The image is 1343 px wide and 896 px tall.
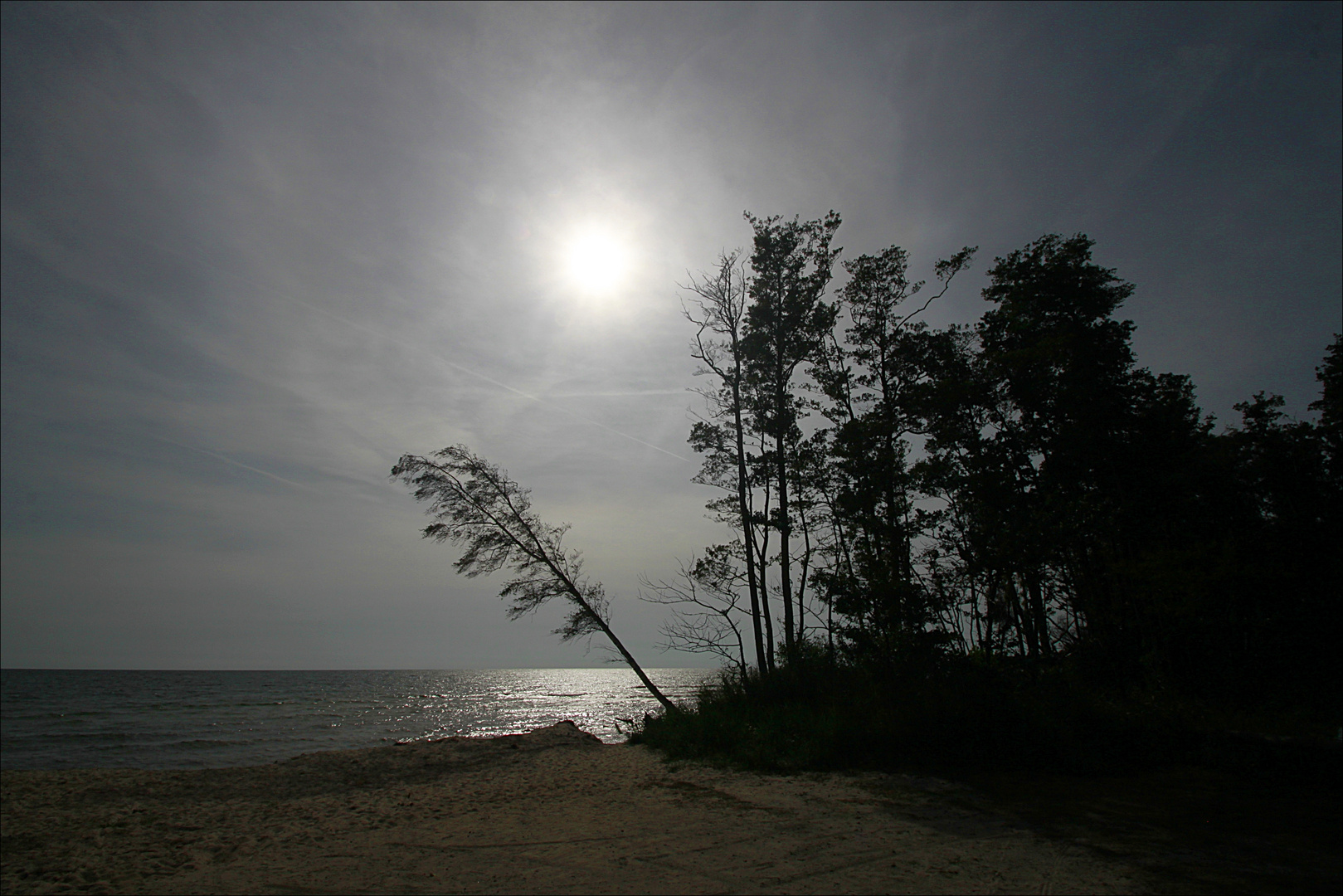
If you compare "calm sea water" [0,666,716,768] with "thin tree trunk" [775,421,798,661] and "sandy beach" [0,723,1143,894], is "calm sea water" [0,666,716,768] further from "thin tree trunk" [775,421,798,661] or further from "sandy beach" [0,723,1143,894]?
"sandy beach" [0,723,1143,894]

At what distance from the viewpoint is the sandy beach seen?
4582 millimetres

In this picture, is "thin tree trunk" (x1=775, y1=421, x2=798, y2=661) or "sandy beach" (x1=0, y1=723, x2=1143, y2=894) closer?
"sandy beach" (x1=0, y1=723, x2=1143, y2=894)

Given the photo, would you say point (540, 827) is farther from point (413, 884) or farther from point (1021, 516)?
point (1021, 516)

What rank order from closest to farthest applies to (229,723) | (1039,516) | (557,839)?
(557,839)
(1039,516)
(229,723)

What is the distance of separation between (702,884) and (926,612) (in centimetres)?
1058

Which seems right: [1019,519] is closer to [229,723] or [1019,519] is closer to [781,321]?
[781,321]

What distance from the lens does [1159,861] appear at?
4.68 metres

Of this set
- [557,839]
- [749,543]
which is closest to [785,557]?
[749,543]

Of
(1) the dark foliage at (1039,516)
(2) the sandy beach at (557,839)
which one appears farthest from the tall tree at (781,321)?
(2) the sandy beach at (557,839)

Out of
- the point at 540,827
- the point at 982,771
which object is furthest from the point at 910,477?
the point at 540,827

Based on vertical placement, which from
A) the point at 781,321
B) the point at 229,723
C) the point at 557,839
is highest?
the point at 781,321


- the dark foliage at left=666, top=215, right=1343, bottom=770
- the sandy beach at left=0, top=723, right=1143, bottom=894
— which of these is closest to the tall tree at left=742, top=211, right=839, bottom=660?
the dark foliage at left=666, top=215, right=1343, bottom=770

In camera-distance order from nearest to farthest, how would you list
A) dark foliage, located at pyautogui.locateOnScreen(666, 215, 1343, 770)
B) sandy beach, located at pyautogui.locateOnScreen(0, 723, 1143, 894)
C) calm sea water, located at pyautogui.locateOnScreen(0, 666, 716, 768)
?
sandy beach, located at pyautogui.locateOnScreen(0, 723, 1143, 894) < dark foliage, located at pyautogui.locateOnScreen(666, 215, 1343, 770) < calm sea water, located at pyautogui.locateOnScreen(0, 666, 716, 768)

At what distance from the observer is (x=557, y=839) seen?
19.5 ft
